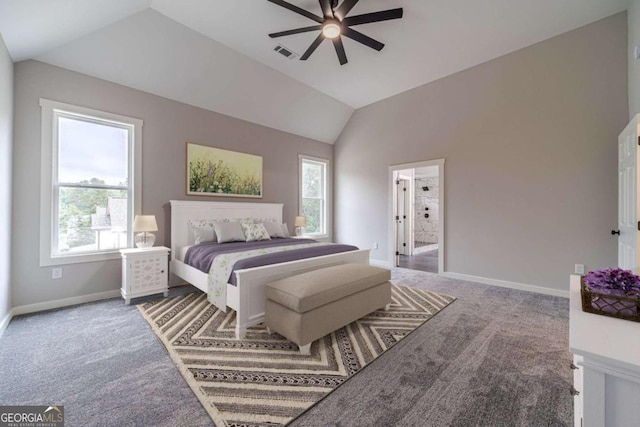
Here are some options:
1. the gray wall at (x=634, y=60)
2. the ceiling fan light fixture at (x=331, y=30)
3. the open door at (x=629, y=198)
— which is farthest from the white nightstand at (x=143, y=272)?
the gray wall at (x=634, y=60)

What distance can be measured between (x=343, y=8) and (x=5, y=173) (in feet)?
12.1

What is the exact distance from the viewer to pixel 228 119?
461 cm

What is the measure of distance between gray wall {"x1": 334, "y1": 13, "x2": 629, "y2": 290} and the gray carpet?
53.2 inches

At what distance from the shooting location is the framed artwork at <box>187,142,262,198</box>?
4.20 m

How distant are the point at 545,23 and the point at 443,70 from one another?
1313 millimetres

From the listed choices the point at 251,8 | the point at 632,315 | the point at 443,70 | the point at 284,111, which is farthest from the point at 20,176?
the point at 443,70

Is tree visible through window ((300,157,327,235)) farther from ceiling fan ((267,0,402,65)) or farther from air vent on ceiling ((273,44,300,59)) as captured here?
ceiling fan ((267,0,402,65))

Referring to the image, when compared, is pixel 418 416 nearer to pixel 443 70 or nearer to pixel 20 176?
pixel 20 176

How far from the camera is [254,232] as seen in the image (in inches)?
160

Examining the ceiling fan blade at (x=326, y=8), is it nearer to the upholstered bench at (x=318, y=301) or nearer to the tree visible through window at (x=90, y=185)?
the upholstered bench at (x=318, y=301)

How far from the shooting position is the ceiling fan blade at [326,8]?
244cm

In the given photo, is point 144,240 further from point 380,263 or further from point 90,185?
point 380,263

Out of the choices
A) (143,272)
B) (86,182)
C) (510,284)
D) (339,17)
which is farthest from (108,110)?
(510,284)

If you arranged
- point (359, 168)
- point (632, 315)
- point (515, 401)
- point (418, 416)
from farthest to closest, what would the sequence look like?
point (359, 168), point (515, 401), point (418, 416), point (632, 315)
